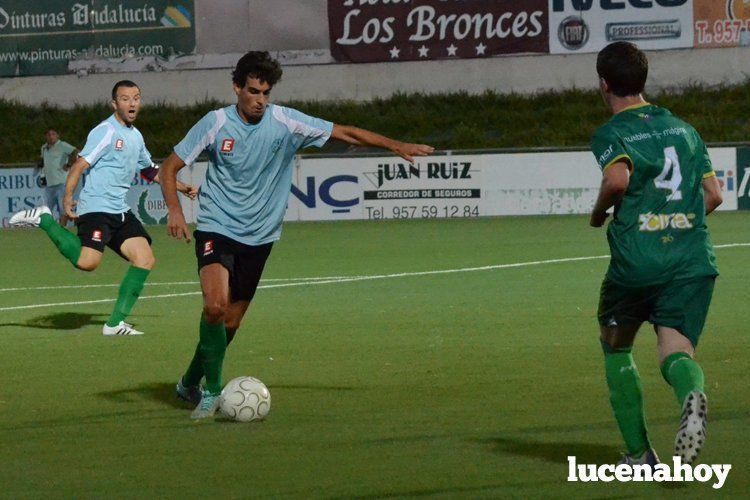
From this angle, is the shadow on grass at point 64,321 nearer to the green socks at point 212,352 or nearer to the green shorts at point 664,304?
the green socks at point 212,352

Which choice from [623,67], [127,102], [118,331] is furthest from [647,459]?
[127,102]

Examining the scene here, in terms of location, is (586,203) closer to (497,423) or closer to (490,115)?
(490,115)

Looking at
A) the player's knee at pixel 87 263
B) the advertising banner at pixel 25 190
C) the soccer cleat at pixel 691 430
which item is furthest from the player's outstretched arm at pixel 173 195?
the advertising banner at pixel 25 190

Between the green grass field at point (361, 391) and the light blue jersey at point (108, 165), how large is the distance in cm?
108

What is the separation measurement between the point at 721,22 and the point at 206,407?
93.5 ft

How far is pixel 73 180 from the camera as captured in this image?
12.4 m

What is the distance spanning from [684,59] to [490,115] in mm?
4840

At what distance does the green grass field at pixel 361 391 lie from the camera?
6.37m

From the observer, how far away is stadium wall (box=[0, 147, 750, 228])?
92.5 ft

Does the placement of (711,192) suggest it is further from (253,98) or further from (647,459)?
(253,98)

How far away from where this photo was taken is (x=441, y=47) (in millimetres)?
36031

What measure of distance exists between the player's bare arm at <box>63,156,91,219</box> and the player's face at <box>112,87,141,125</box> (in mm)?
521

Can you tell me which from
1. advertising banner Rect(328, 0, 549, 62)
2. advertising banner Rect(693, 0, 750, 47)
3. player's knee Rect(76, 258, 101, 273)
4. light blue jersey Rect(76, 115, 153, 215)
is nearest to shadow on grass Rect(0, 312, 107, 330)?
player's knee Rect(76, 258, 101, 273)

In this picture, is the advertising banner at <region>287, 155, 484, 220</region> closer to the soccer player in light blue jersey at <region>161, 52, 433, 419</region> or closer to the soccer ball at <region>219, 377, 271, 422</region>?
the soccer player in light blue jersey at <region>161, 52, 433, 419</region>
